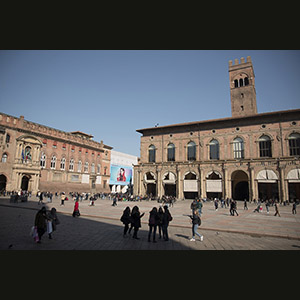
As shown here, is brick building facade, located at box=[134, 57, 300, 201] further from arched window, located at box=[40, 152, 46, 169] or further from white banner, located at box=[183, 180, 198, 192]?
arched window, located at box=[40, 152, 46, 169]

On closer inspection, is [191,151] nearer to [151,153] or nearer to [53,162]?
[151,153]

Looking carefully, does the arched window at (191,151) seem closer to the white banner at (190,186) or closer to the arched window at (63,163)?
the white banner at (190,186)

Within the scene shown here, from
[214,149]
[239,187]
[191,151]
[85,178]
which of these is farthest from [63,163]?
[239,187]

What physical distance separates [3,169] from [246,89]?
4951 cm

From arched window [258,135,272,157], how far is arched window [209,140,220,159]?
256 inches

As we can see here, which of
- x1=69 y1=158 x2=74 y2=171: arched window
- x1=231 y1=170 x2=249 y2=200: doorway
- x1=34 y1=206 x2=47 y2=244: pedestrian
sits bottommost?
x1=34 y1=206 x2=47 y2=244: pedestrian

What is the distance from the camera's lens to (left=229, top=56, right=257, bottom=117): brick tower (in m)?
45.0

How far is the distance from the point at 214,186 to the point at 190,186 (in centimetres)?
423

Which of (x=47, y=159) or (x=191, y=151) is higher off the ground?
(x=191, y=151)

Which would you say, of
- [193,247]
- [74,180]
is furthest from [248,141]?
[74,180]

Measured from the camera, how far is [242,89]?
46469mm

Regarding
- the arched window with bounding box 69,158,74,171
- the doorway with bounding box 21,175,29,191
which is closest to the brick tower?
the arched window with bounding box 69,158,74,171

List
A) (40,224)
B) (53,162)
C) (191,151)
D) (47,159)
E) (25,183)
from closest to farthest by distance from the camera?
(40,224) < (191,151) < (25,183) < (47,159) < (53,162)

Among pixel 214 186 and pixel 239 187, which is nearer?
pixel 214 186
